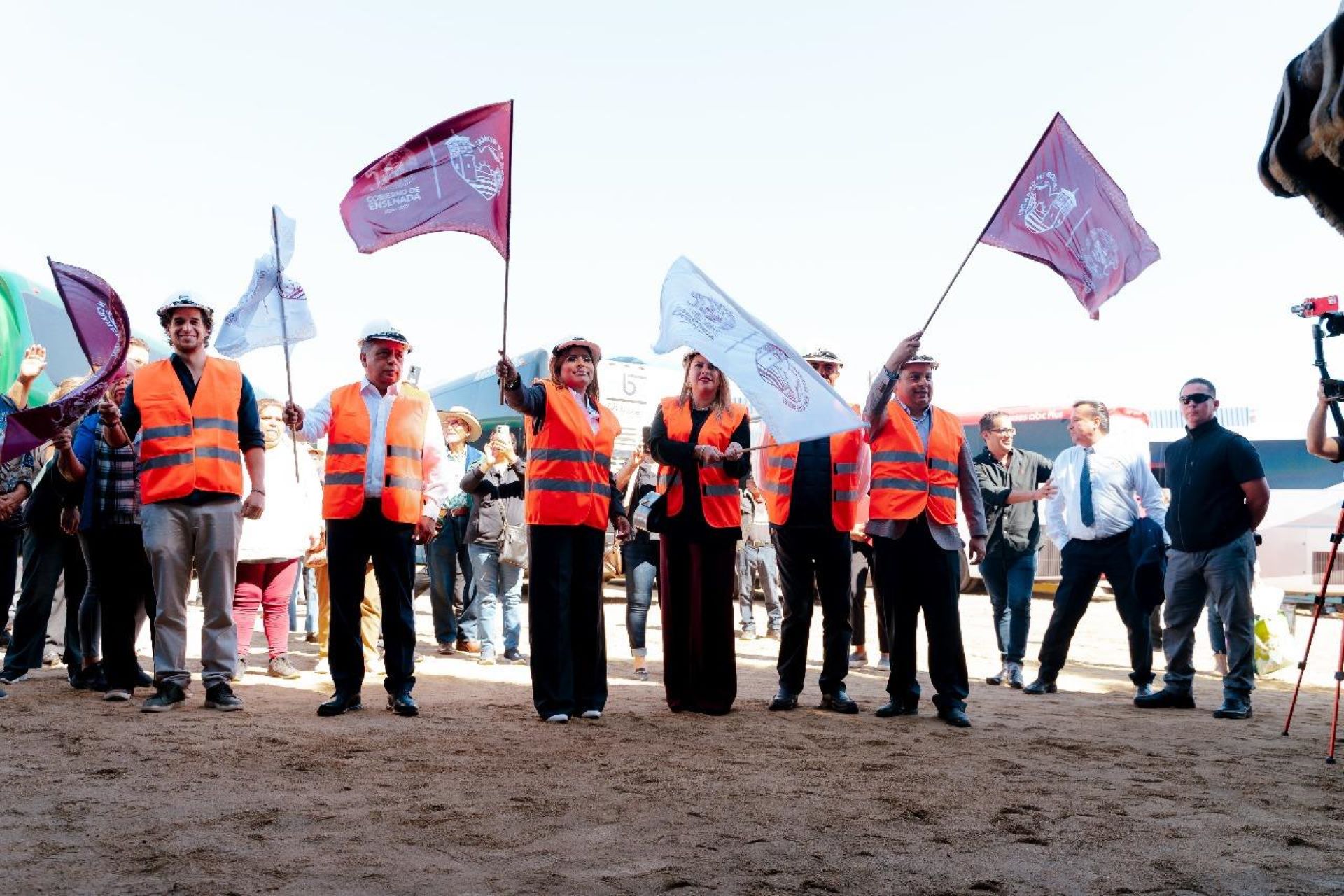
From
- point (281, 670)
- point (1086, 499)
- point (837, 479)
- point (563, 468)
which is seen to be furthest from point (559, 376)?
point (1086, 499)

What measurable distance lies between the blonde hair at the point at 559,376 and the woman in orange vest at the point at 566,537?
0.01m

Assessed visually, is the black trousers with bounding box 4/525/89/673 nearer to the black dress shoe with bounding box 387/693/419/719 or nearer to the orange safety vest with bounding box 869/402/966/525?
the black dress shoe with bounding box 387/693/419/719

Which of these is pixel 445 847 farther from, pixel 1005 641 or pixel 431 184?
pixel 1005 641

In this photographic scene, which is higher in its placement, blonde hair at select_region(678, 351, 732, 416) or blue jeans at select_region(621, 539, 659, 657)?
blonde hair at select_region(678, 351, 732, 416)

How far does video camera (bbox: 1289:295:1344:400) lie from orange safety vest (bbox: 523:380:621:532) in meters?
3.35

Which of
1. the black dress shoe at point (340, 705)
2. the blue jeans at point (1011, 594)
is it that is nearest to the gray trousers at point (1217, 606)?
the blue jeans at point (1011, 594)

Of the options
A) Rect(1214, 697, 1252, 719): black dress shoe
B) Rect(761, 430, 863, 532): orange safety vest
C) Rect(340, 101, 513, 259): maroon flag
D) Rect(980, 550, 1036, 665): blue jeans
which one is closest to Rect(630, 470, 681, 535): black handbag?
Rect(761, 430, 863, 532): orange safety vest

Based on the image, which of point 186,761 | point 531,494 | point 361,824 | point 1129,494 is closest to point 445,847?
point 361,824

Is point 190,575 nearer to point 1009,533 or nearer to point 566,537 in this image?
point 566,537

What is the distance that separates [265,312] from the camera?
6746 mm

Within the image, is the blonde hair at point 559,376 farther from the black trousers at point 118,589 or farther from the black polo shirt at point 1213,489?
the black polo shirt at point 1213,489

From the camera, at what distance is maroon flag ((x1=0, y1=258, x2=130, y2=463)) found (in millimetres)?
5887

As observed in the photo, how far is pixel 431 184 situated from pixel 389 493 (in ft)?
5.38

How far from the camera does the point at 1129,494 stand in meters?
7.92
